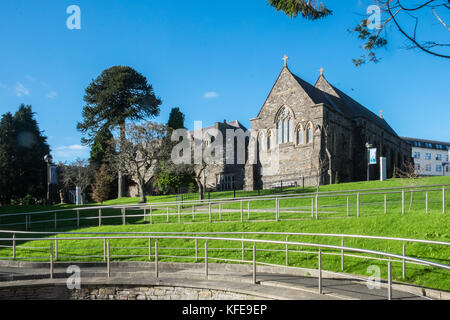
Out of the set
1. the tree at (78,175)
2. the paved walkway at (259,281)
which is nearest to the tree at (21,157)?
the tree at (78,175)

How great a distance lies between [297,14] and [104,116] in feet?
125

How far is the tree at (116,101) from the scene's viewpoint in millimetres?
43188

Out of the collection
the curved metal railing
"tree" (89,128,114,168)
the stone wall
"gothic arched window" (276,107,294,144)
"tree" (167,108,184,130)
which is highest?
"tree" (167,108,184,130)

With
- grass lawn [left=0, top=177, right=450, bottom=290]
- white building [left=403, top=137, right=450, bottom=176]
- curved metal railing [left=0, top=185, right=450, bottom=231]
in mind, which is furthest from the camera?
white building [left=403, top=137, right=450, bottom=176]

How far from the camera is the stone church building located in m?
34.8

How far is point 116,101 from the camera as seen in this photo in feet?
144

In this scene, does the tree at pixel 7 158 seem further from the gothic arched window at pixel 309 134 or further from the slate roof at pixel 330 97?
the slate roof at pixel 330 97

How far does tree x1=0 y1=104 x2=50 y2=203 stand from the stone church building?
26700mm

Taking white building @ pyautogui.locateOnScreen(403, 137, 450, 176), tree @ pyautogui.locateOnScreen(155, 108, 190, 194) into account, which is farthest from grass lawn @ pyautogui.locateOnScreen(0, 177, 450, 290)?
white building @ pyautogui.locateOnScreen(403, 137, 450, 176)

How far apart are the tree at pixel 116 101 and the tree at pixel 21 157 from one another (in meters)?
7.05

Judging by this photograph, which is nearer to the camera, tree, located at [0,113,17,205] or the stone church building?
the stone church building

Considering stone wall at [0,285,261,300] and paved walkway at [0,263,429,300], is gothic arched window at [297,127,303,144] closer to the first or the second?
paved walkway at [0,263,429,300]

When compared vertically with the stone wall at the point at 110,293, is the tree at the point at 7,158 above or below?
above
